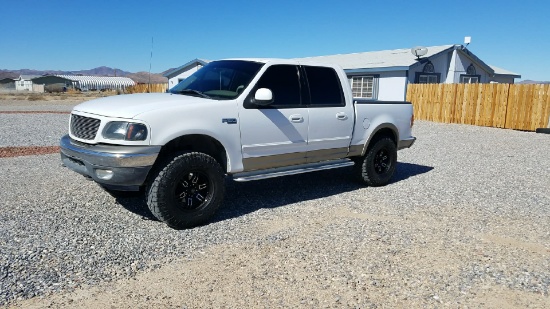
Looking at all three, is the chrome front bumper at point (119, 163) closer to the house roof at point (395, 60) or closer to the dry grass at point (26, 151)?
the dry grass at point (26, 151)

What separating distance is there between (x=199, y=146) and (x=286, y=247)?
168cm

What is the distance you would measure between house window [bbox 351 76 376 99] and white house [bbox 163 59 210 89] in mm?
14268

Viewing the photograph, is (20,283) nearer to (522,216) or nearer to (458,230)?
(458,230)

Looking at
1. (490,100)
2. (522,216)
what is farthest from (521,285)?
(490,100)

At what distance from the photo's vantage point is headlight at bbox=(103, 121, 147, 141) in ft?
14.2

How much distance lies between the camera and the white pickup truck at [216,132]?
4.39m

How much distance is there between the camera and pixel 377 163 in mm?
7203

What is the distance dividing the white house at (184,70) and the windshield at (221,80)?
2962 cm

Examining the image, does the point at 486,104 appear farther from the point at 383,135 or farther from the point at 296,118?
the point at 296,118

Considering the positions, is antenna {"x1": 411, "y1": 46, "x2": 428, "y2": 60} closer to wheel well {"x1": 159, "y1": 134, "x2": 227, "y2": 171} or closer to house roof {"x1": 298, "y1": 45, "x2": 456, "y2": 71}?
house roof {"x1": 298, "y1": 45, "x2": 456, "y2": 71}

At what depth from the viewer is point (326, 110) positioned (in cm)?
602

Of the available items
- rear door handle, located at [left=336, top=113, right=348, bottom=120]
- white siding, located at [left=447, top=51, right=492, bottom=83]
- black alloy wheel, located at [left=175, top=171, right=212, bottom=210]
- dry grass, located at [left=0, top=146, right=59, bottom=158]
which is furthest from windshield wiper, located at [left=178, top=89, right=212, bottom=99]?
white siding, located at [left=447, top=51, right=492, bottom=83]

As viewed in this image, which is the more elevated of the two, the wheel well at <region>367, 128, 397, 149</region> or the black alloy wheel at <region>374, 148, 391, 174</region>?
the wheel well at <region>367, 128, 397, 149</region>

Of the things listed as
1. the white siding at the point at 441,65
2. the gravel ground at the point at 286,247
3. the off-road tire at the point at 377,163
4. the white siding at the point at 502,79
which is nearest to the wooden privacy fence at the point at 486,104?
the white siding at the point at 441,65
